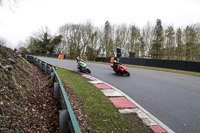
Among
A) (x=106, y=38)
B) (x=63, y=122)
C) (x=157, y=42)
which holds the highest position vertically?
(x=106, y=38)

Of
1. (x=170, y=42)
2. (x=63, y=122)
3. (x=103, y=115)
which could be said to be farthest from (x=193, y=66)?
(x=170, y=42)

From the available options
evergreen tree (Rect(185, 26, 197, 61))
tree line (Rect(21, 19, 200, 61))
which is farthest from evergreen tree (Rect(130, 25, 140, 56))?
evergreen tree (Rect(185, 26, 197, 61))

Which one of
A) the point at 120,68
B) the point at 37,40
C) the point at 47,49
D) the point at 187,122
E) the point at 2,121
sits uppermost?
the point at 37,40

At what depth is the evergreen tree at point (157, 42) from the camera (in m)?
32.0

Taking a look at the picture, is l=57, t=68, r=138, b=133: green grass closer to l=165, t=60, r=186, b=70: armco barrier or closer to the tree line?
l=165, t=60, r=186, b=70: armco barrier

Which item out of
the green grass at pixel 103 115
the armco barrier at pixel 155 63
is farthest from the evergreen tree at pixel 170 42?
the green grass at pixel 103 115

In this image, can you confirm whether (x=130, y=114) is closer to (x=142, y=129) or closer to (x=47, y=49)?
(x=142, y=129)

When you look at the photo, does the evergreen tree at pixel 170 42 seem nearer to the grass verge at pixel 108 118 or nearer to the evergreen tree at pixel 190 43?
the evergreen tree at pixel 190 43

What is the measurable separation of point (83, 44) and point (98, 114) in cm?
3936

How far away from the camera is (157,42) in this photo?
32.1 meters

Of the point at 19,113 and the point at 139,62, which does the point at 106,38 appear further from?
the point at 19,113

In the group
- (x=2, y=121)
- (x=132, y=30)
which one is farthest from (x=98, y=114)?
(x=132, y=30)

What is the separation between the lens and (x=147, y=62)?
1912 centimetres

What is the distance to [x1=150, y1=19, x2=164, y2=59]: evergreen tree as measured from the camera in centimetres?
3197
